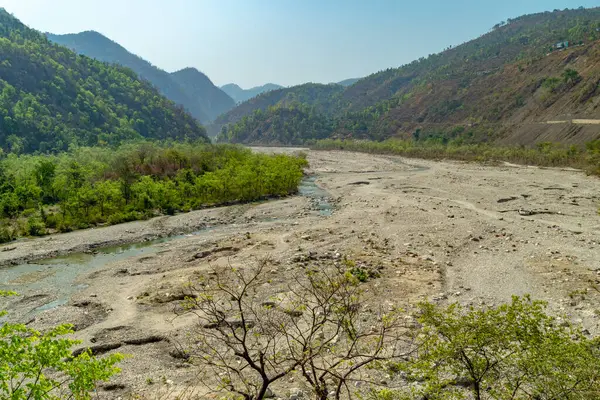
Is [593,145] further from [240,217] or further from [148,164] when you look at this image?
[148,164]

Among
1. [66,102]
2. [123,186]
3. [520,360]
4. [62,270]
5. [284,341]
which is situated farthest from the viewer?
[66,102]

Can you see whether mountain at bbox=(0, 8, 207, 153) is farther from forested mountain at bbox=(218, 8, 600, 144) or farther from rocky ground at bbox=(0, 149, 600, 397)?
forested mountain at bbox=(218, 8, 600, 144)

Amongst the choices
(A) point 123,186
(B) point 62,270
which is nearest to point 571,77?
(A) point 123,186

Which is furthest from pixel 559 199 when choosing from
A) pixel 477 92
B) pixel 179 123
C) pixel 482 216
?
pixel 179 123

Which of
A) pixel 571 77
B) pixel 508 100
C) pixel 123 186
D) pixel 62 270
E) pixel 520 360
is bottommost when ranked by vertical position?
pixel 62 270

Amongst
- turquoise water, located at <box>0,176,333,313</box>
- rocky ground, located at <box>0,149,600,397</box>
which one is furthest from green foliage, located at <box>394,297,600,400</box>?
turquoise water, located at <box>0,176,333,313</box>

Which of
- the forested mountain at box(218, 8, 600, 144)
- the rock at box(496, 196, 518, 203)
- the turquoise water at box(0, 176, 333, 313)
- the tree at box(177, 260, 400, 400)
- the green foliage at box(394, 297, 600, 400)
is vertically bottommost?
the turquoise water at box(0, 176, 333, 313)

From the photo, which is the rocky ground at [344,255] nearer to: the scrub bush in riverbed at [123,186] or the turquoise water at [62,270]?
the turquoise water at [62,270]

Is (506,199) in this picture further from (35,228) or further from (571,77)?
(571,77)
